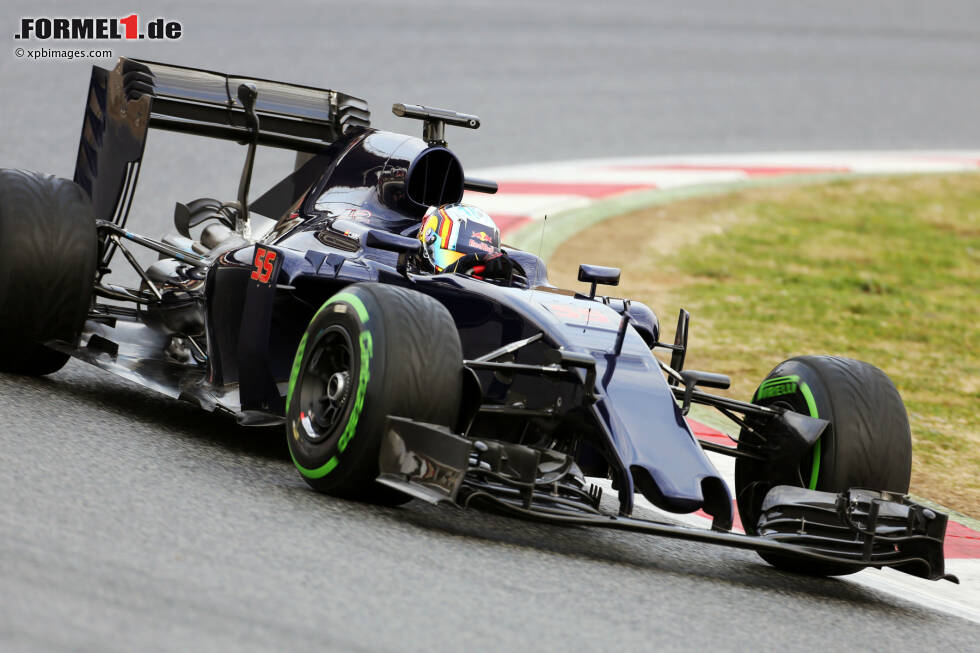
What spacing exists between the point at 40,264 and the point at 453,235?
1.93m

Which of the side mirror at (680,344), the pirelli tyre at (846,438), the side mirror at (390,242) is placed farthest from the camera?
the side mirror at (680,344)

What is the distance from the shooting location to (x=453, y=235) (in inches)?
254

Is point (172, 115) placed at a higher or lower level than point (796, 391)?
higher

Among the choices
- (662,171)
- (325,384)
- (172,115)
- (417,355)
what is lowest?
(325,384)

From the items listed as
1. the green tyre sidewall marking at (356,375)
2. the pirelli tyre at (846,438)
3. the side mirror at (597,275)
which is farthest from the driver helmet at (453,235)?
the pirelli tyre at (846,438)

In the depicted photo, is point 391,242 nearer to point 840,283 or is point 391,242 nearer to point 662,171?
point 840,283

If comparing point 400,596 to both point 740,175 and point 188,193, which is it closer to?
point 188,193

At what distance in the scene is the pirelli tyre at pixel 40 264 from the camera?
22.0 feet

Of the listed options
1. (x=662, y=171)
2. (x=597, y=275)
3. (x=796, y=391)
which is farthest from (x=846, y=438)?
(x=662, y=171)

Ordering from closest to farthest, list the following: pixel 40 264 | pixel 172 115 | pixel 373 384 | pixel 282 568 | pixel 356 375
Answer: pixel 282 568
pixel 373 384
pixel 356 375
pixel 40 264
pixel 172 115

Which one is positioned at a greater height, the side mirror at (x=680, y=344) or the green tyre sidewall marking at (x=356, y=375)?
the side mirror at (x=680, y=344)

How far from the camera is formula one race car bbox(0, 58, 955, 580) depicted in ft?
17.4

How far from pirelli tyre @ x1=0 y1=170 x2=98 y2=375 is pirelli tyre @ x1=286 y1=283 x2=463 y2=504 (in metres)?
1.74

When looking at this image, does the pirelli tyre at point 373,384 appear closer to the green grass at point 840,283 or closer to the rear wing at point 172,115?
the rear wing at point 172,115
